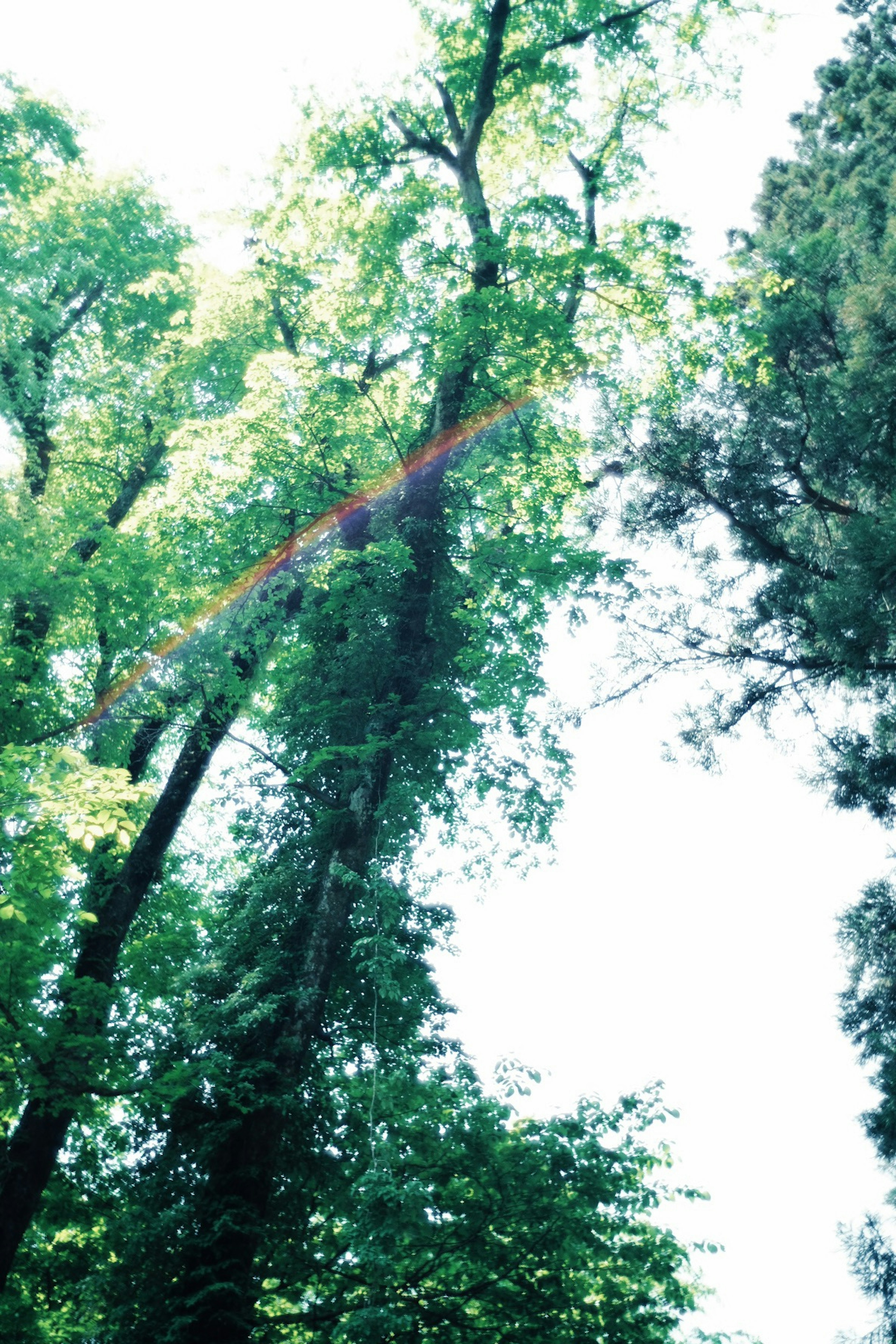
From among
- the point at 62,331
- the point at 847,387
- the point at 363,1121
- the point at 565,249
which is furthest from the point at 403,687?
the point at 62,331

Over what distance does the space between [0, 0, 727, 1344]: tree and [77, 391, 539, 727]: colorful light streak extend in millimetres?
60

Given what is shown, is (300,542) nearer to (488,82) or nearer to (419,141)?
(419,141)

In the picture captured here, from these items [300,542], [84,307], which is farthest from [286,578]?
[84,307]

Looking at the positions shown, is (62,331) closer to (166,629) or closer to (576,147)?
(166,629)

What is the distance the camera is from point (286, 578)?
11523 millimetres

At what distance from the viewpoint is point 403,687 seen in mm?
10398

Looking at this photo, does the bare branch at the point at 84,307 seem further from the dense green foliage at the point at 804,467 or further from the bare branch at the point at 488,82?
the dense green foliage at the point at 804,467

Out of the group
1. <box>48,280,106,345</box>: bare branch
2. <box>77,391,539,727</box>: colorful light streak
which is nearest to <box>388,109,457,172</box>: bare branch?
<box>77,391,539,727</box>: colorful light streak

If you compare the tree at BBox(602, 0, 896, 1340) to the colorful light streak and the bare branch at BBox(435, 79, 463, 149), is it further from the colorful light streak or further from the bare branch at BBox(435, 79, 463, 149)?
the bare branch at BBox(435, 79, 463, 149)

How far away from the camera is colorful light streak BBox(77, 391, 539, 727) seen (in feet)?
36.5

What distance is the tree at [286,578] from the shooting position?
7.90m

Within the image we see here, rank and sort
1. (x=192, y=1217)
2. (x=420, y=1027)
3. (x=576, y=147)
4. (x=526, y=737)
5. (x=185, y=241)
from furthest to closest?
1. (x=185, y=241)
2. (x=576, y=147)
3. (x=526, y=737)
4. (x=420, y=1027)
5. (x=192, y=1217)

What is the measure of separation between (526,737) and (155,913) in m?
6.03

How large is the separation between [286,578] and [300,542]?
2.11 feet
